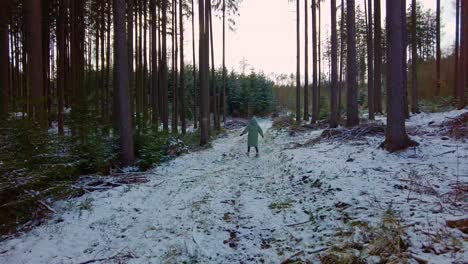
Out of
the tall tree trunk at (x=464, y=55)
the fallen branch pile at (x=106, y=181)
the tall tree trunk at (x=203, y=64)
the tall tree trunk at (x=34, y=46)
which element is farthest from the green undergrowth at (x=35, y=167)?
the tall tree trunk at (x=464, y=55)

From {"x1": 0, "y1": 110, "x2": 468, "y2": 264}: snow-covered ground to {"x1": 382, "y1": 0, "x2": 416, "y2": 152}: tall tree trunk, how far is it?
405 millimetres

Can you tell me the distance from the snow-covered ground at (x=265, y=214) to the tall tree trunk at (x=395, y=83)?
41 centimetres

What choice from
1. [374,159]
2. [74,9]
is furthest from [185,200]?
[74,9]

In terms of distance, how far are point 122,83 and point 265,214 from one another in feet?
22.4

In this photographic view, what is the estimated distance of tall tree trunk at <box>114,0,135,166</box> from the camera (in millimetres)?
9539

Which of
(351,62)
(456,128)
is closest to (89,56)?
(351,62)

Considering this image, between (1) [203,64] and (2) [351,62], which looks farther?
(1) [203,64]

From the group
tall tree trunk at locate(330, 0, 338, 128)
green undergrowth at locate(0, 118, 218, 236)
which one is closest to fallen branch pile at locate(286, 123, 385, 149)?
tall tree trunk at locate(330, 0, 338, 128)

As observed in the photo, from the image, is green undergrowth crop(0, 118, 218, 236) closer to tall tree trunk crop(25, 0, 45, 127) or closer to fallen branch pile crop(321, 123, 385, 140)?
tall tree trunk crop(25, 0, 45, 127)

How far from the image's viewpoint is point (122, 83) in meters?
9.86

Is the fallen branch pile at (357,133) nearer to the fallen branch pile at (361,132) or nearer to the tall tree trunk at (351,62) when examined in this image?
the fallen branch pile at (361,132)

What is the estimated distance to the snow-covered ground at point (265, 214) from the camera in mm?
4004

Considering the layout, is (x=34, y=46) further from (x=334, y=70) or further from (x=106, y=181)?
(x=334, y=70)

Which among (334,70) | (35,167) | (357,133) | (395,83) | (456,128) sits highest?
(334,70)
